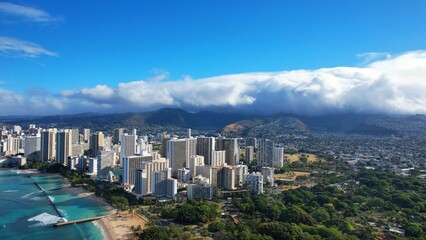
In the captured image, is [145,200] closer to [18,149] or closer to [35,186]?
[35,186]

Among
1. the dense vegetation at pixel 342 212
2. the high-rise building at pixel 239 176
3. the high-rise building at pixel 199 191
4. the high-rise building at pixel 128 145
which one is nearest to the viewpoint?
the dense vegetation at pixel 342 212

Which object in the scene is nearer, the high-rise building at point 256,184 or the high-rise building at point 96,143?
the high-rise building at point 256,184

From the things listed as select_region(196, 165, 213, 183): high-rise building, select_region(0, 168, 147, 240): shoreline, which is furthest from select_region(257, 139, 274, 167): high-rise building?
select_region(0, 168, 147, 240): shoreline

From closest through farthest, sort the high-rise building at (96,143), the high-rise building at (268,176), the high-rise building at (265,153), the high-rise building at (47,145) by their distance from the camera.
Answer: the high-rise building at (268,176) → the high-rise building at (265,153) → the high-rise building at (47,145) → the high-rise building at (96,143)

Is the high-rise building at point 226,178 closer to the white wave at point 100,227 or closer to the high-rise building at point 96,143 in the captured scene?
the white wave at point 100,227

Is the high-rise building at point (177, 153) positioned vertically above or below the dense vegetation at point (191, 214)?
above

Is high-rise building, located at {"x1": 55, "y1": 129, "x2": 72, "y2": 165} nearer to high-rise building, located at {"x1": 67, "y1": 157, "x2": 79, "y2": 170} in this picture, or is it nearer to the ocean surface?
high-rise building, located at {"x1": 67, "y1": 157, "x2": 79, "y2": 170}

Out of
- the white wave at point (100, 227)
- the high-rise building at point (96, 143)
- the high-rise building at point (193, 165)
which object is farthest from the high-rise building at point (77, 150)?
the white wave at point (100, 227)
